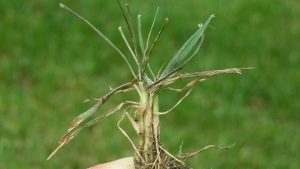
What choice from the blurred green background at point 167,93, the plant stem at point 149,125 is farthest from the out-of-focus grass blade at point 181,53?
the blurred green background at point 167,93

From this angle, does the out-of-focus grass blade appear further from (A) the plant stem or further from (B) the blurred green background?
(B) the blurred green background

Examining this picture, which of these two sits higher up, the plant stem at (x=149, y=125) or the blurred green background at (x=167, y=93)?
the blurred green background at (x=167, y=93)

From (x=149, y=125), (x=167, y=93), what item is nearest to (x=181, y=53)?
(x=149, y=125)

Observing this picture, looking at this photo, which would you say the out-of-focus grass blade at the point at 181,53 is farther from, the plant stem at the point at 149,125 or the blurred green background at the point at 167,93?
the blurred green background at the point at 167,93

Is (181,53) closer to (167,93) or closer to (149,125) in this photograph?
(149,125)

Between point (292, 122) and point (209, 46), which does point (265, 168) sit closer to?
point (292, 122)

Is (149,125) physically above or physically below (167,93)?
below

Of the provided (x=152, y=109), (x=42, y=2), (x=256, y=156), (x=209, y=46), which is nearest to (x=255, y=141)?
(x=256, y=156)

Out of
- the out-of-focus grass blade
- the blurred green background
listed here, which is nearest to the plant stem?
the out-of-focus grass blade
